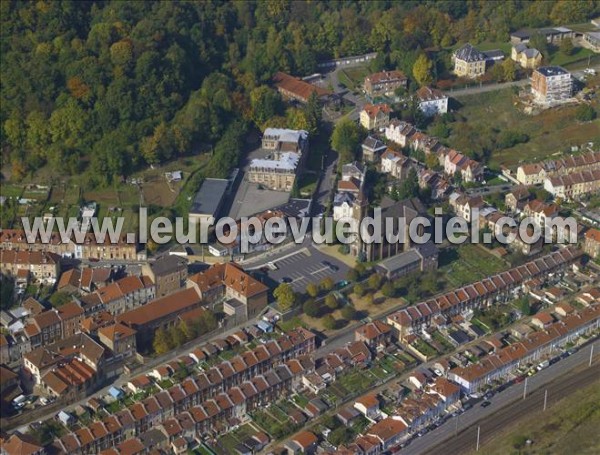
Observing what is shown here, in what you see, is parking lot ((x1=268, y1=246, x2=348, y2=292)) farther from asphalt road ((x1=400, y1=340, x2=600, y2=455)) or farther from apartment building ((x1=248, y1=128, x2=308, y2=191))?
asphalt road ((x1=400, y1=340, x2=600, y2=455))

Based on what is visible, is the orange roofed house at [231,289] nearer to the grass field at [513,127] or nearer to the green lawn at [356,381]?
the green lawn at [356,381]

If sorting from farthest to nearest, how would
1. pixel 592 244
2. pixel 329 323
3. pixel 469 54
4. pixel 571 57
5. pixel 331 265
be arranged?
pixel 571 57, pixel 469 54, pixel 592 244, pixel 331 265, pixel 329 323

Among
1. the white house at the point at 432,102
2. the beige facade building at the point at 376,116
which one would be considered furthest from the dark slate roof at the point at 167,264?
the white house at the point at 432,102

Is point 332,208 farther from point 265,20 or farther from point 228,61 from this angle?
point 265,20

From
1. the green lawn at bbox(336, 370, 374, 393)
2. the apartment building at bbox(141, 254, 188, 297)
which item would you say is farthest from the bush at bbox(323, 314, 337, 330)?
the apartment building at bbox(141, 254, 188, 297)

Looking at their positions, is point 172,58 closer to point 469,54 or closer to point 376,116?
point 376,116

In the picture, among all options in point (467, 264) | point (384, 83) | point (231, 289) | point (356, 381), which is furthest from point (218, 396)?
point (384, 83)

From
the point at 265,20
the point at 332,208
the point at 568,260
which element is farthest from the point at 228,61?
the point at 568,260
